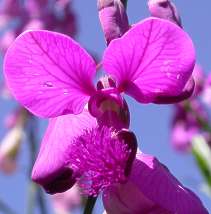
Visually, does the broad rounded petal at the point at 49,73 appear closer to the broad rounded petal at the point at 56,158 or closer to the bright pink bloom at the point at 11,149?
the broad rounded petal at the point at 56,158

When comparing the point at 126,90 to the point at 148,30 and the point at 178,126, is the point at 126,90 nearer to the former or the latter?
the point at 148,30

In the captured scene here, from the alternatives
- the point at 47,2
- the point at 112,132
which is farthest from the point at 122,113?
the point at 47,2

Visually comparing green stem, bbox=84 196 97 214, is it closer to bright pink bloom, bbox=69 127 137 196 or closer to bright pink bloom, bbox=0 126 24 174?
bright pink bloom, bbox=69 127 137 196

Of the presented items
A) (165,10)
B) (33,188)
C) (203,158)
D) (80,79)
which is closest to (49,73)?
(80,79)

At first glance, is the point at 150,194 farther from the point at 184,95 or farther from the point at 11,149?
the point at 11,149

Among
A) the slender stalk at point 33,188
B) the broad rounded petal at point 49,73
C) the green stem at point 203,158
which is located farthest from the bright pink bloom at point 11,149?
the broad rounded petal at point 49,73
